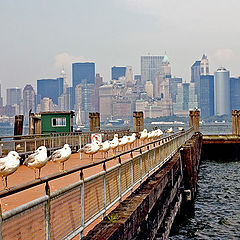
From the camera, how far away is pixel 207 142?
57906mm

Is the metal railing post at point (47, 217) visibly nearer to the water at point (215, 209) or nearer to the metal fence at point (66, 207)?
the metal fence at point (66, 207)

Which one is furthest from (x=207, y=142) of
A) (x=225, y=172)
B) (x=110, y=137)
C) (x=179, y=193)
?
(x=179, y=193)

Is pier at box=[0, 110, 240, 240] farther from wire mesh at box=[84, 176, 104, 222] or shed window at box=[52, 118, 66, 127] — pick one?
shed window at box=[52, 118, 66, 127]

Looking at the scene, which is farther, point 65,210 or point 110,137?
point 110,137

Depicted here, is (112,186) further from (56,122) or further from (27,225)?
(56,122)

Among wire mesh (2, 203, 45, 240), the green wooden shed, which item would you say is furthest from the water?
wire mesh (2, 203, 45, 240)

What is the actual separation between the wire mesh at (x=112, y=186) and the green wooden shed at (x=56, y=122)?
27.6 meters

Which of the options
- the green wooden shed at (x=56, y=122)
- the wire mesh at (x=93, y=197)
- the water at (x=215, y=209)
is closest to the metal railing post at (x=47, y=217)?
the wire mesh at (x=93, y=197)

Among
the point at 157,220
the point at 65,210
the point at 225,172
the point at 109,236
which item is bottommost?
the point at 225,172

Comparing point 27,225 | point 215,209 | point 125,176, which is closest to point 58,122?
point 215,209

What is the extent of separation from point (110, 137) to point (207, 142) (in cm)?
2017

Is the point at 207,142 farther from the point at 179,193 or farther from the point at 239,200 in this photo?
the point at 179,193

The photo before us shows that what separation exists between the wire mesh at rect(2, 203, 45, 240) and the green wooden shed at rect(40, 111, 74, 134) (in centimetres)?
3189

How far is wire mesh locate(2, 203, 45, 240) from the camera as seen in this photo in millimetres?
5137
